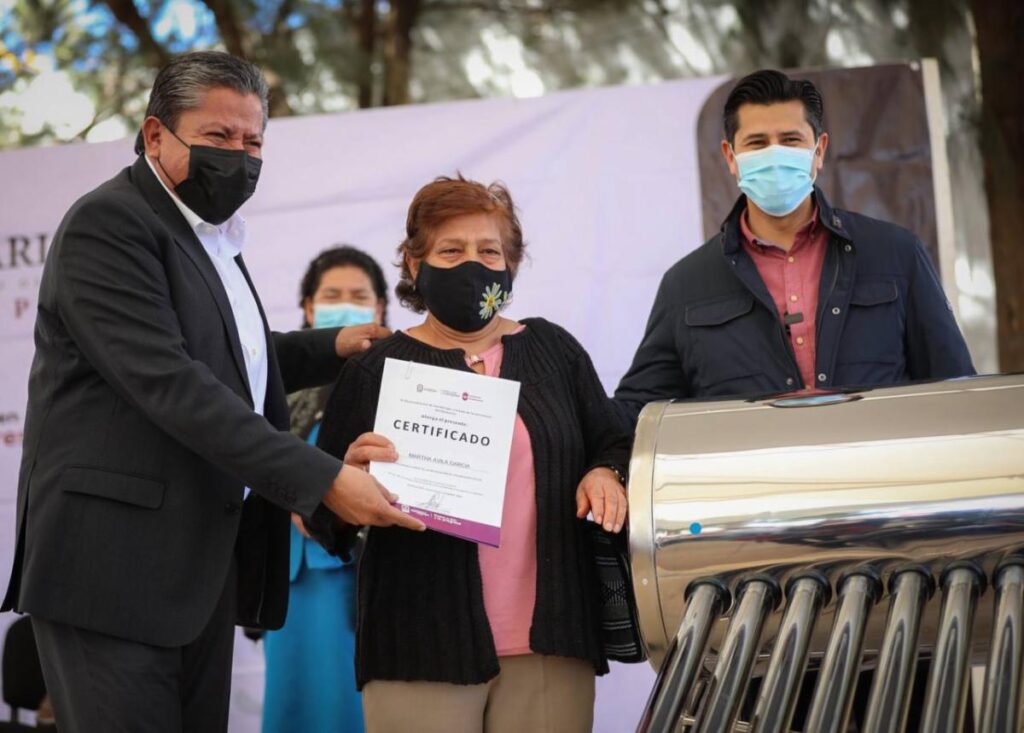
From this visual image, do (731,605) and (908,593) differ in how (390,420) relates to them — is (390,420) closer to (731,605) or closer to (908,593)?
(731,605)

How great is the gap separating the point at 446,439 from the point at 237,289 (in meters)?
0.62

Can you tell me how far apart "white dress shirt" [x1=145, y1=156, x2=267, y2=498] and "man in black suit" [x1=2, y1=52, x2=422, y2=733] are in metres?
0.02

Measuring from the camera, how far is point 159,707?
2.37 metres

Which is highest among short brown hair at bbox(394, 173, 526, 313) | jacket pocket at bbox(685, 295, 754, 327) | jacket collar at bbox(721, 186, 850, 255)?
jacket collar at bbox(721, 186, 850, 255)

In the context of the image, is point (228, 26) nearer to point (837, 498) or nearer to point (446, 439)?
point (446, 439)

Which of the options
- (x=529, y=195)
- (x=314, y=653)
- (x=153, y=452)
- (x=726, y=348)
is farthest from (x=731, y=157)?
(x=314, y=653)

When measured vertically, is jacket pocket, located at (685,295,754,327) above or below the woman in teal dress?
above

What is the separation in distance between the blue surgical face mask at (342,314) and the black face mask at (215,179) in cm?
173

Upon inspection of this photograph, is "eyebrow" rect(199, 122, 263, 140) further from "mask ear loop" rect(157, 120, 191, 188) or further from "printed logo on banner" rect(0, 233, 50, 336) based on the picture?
"printed logo on banner" rect(0, 233, 50, 336)

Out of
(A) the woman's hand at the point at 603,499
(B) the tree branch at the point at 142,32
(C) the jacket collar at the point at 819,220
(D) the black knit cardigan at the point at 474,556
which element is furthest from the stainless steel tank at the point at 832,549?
(B) the tree branch at the point at 142,32

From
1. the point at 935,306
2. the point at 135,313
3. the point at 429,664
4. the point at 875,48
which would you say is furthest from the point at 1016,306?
the point at 135,313

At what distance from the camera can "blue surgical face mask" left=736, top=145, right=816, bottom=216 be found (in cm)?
280

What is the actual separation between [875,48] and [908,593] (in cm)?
380

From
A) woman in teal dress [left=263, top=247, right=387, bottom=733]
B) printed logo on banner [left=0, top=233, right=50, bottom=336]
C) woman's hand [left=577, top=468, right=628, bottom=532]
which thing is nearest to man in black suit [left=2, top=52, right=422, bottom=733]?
woman's hand [left=577, top=468, right=628, bottom=532]
